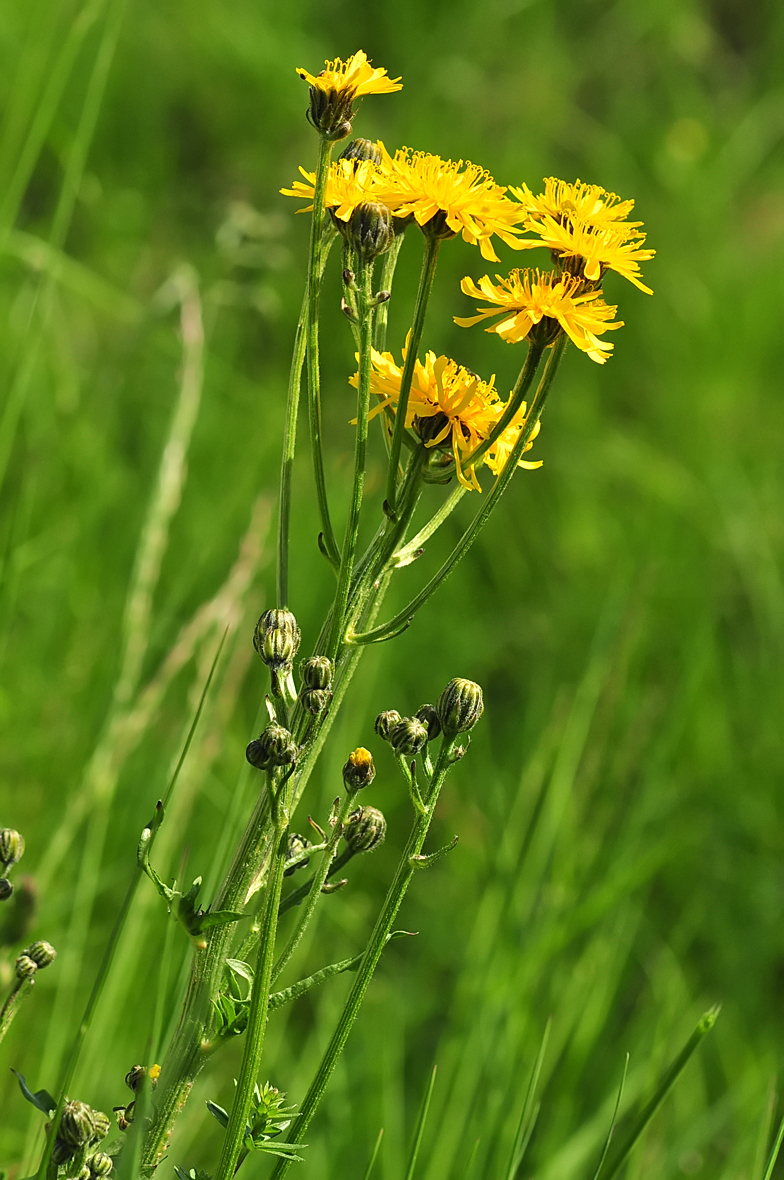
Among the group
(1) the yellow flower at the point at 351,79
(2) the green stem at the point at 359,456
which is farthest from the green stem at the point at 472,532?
(1) the yellow flower at the point at 351,79

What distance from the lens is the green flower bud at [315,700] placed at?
3.82 ft

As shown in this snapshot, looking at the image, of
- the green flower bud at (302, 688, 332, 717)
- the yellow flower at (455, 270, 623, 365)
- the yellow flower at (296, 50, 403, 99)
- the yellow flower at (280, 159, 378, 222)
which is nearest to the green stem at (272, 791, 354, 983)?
the green flower bud at (302, 688, 332, 717)

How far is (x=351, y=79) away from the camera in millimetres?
1377

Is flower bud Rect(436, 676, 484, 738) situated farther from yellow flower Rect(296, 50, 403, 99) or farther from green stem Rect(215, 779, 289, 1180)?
yellow flower Rect(296, 50, 403, 99)

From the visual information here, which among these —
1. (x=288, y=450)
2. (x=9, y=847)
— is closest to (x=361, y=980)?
(x=9, y=847)

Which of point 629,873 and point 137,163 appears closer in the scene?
point 629,873

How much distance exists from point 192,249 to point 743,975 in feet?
13.6

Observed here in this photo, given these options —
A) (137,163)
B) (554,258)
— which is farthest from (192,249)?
(554,258)

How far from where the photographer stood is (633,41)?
7840 mm

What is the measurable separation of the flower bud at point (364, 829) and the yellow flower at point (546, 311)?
538 millimetres

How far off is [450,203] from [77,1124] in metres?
1.05

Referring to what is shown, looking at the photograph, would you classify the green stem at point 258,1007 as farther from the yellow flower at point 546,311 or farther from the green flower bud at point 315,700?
the yellow flower at point 546,311

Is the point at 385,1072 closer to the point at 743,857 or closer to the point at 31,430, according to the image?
the point at 743,857

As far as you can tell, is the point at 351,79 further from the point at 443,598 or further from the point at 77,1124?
the point at 443,598
